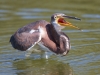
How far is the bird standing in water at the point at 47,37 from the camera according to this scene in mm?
8250

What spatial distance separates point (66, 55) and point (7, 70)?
1406 mm

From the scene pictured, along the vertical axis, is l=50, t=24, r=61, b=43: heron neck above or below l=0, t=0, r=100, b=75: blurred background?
above

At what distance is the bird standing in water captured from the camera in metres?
8.25

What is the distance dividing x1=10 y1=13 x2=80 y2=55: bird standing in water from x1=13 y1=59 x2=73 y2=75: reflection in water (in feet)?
1.04

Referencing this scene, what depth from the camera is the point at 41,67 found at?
852 centimetres

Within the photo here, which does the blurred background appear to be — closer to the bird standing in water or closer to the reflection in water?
the reflection in water

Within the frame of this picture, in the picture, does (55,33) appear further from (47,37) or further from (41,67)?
(41,67)

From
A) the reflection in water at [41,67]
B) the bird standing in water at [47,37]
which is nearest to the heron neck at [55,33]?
the bird standing in water at [47,37]

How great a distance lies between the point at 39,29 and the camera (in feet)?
27.5

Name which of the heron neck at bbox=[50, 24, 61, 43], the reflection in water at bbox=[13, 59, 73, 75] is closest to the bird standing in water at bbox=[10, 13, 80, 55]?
the heron neck at bbox=[50, 24, 61, 43]

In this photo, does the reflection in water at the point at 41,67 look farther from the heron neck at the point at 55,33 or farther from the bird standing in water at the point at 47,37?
the heron neck at the point at 55,33

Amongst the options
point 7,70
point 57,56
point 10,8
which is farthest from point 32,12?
point 7,70

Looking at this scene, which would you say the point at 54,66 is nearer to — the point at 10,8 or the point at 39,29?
the point at 39,29

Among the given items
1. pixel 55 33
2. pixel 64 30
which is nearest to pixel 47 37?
pixel 55 33
